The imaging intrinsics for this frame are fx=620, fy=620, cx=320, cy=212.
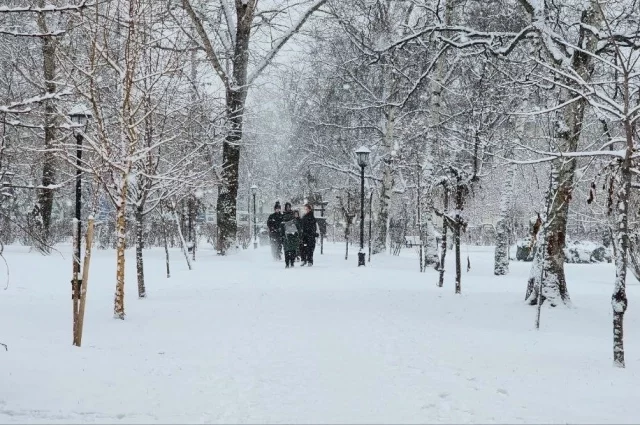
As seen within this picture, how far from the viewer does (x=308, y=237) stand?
18.9m

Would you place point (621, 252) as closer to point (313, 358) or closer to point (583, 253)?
point (313, 358)

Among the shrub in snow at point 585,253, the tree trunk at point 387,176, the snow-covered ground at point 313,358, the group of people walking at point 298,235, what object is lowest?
the snow-covered ground at point 313,358

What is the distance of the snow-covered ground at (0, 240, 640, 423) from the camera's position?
495 centimetres

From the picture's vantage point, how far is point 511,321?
9.77m

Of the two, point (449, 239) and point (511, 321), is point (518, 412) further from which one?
point (449, 239)

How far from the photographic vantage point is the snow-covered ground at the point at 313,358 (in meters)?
4.95

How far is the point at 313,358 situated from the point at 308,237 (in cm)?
1214

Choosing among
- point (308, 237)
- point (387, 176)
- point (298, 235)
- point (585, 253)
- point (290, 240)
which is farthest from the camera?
point (585, 253)

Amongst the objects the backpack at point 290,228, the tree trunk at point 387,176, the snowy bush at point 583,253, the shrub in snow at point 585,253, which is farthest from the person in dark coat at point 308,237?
the shrub in snow at point 585,253

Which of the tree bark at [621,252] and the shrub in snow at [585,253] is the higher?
the tree bark at [621,252]

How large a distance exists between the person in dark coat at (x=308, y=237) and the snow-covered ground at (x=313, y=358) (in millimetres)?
5359

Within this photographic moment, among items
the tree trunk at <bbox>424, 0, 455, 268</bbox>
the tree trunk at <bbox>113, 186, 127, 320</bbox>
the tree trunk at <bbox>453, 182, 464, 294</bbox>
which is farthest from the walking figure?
the tree trunk at <bbox>113, 186, 127, 320</bbox>

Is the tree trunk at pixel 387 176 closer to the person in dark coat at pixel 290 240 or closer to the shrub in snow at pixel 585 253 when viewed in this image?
the person in dark coat at pixel 290 240

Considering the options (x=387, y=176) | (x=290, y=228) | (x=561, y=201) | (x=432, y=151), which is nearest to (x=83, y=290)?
(x=561, y=201)
